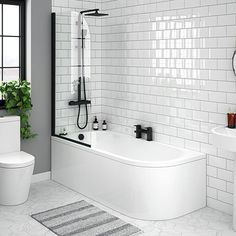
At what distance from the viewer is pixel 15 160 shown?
187 inches

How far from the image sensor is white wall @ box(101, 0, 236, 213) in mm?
4438

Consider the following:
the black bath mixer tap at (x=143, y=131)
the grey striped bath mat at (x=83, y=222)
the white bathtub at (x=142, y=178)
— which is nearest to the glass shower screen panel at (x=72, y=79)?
the white bathtub at (x=142, y=178)

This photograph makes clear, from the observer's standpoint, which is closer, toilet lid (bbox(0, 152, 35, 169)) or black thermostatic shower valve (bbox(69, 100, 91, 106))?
toilet lid (bbox(0, 152, 35, 169))

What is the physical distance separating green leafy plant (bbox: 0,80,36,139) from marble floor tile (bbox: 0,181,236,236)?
0.93 metres

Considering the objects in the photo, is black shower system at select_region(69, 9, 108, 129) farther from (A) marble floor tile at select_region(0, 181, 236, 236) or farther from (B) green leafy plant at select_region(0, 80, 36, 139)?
(A) marble floor tile at select_region(0, 181, 236, 236)

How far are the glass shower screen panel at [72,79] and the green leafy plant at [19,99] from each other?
426 mm

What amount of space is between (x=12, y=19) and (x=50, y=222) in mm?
2611

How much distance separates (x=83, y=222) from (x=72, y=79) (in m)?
1.90

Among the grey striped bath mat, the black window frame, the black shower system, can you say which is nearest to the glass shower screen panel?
the black shower system

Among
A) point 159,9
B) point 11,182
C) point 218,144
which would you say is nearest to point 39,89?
point 11,182

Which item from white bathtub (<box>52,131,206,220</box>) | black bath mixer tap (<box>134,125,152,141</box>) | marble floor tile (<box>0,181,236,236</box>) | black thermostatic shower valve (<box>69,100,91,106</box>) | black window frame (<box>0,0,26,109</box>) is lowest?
marble floor tile (<box>0,181,236,236</box>)

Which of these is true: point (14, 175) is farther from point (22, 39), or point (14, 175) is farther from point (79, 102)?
point (22, 39)

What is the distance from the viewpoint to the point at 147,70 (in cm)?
525

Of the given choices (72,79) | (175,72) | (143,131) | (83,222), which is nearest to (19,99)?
(72,79)
